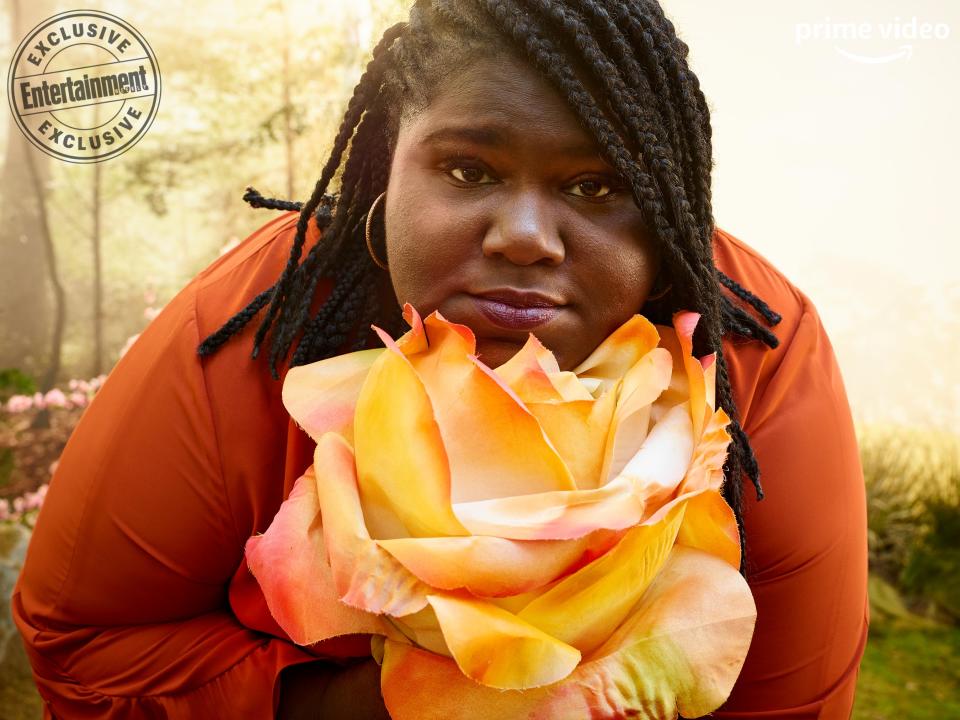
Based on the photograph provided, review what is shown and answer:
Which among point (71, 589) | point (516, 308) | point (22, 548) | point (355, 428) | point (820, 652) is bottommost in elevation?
point (22, 548)

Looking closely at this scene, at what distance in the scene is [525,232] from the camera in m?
1.24

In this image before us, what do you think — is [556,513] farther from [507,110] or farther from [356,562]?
[507,110]

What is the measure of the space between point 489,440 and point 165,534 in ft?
2.28

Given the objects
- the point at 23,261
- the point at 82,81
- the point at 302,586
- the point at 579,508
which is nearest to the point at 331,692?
the point at 302,586

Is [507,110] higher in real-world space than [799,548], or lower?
higher

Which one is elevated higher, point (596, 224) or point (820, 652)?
point (596, 224)

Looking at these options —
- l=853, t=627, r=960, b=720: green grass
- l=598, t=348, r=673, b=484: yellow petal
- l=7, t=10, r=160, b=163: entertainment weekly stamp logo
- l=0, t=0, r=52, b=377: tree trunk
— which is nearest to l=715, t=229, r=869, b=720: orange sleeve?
l=598, t=348, r=673, b=484: yellow petal

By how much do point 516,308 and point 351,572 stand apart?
0.41 metres

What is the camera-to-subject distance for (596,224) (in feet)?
4.31

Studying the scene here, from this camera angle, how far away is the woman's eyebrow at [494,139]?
1.27 meters

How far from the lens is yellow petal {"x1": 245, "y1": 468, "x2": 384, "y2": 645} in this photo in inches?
46.0

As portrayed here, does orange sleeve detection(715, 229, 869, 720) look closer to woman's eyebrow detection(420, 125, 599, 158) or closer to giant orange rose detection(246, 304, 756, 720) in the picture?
giant orange rose detection(246, 304, 756, 720)

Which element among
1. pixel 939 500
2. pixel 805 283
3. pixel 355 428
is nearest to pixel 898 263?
pixel 805 283

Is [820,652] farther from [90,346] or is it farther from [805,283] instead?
[90,346]
